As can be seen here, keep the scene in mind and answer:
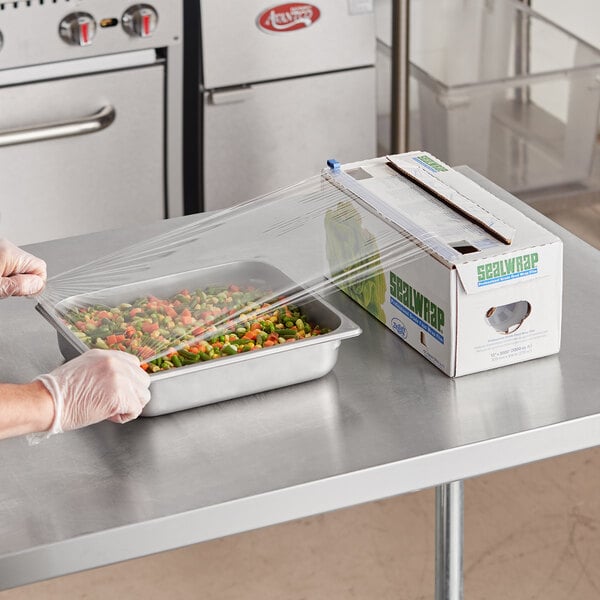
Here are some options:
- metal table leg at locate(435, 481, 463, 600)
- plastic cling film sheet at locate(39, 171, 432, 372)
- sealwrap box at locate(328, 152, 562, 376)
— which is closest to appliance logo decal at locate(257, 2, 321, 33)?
plastic cling film sheet at locate(39, 171, 432, 372)

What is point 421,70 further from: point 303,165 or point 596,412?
point 596,412

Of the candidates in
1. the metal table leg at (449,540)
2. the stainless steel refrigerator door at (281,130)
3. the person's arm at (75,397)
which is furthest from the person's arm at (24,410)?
the stainless steel refrigerator door at (281,130)

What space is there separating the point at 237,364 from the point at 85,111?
1478 millimetres

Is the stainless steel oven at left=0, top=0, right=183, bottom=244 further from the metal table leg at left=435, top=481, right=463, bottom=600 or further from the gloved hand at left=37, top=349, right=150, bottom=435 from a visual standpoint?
the gloved hand at left=37, top=349, right=150, bottom=435

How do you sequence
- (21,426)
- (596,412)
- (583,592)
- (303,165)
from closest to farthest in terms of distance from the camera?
(21,426)
(596,412)
(583,592)
(303,165)

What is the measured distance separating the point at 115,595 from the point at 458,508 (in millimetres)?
766

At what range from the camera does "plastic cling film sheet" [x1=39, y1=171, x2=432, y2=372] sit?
1445 millimetres

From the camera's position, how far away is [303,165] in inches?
119

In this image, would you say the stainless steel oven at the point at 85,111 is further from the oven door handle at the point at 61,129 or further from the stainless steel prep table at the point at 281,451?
the stainless steel prep table at the point at 281,451

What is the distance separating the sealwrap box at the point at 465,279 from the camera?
1395 mm

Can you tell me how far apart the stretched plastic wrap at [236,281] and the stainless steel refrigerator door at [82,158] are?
101 cm

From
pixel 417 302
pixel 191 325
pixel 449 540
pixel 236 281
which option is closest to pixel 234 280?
pixel 236 281

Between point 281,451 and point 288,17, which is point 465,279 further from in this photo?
point 288,17

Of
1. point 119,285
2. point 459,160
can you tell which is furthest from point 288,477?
point 459,160
